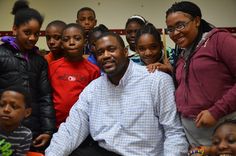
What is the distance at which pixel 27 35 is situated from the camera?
2475 millimetres

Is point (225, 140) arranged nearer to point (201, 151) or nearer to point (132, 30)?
point (201, 151)

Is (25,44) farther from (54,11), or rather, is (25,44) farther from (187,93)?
(54,11)

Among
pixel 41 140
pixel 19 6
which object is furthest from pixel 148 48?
pixel 19 6

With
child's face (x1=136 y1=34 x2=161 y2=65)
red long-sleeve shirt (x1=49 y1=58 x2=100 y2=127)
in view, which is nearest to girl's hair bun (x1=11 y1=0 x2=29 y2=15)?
red long-sleeve shirt (x1=49 y1=58 x2=100 y2=127)

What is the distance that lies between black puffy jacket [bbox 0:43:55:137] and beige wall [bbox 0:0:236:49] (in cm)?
308

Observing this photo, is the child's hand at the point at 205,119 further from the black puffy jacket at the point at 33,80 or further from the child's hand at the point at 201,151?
the black puffy jacket at the point at 33,80

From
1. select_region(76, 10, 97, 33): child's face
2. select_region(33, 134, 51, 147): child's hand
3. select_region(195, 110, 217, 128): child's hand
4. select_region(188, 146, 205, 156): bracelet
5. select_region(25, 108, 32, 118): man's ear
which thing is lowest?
select_region(33, 134, 51, 147): child's hand

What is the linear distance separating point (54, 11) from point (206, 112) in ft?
14.4

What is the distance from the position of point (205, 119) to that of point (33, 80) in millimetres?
1316

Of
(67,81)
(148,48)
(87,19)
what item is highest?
(87,19)

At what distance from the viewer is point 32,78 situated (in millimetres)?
2469

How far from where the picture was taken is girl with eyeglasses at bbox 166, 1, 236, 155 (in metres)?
1.89

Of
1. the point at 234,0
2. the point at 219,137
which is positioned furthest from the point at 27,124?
the point at 234,0

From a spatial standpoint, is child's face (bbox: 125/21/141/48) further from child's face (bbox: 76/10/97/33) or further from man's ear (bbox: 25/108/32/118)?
man's ear (bbox: 25/108/32/118)
